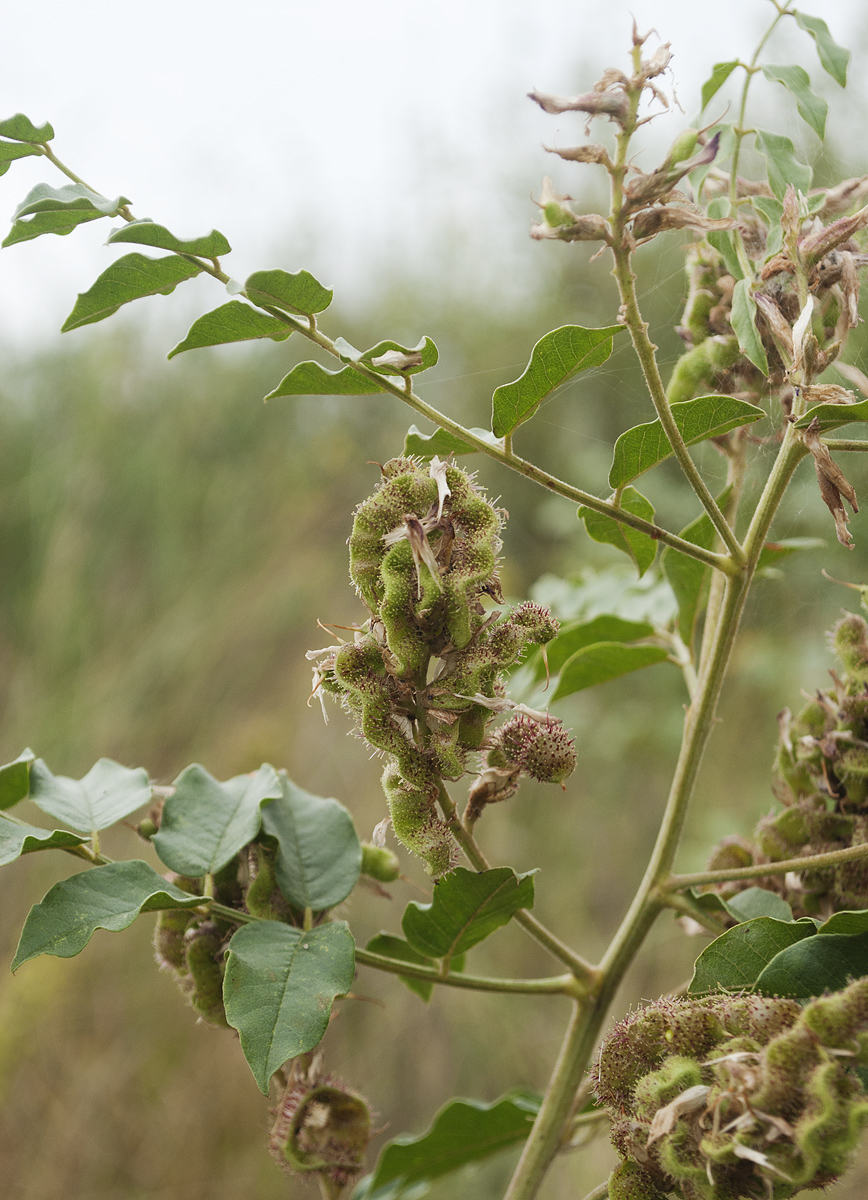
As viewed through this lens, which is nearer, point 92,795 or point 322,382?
point 322,382

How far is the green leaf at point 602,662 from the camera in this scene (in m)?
0.65

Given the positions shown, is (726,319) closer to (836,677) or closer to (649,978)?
(836,677)

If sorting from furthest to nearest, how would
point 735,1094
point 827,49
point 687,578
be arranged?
1. point 687,578
2. point 827,49
3. point 735,1094

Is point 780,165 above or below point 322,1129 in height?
above

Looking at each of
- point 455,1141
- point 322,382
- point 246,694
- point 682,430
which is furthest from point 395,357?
point 246,694

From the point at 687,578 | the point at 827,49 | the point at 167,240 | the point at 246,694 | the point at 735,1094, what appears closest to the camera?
the point at 735,1094

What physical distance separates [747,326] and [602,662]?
28 centimetres

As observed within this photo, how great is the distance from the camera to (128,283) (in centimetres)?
43

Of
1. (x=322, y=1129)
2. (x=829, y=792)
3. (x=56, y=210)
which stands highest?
(x=56, y=210)

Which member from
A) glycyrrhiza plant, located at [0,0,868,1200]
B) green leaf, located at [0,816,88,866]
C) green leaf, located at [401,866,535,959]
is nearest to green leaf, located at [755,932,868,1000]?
glycyrrhiza plant, located at [0,0,868,1200]

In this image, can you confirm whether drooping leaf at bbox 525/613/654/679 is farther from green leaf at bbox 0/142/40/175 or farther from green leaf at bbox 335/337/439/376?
green leaf at bbox 0/142/40/175

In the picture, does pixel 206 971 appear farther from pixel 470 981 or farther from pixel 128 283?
pixel 128 283

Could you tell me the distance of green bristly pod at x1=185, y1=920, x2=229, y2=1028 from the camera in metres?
0.49

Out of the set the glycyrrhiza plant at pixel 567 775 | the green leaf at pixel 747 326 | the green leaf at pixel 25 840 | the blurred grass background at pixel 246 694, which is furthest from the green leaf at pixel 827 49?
the blurred grass background at pixel 246 694
